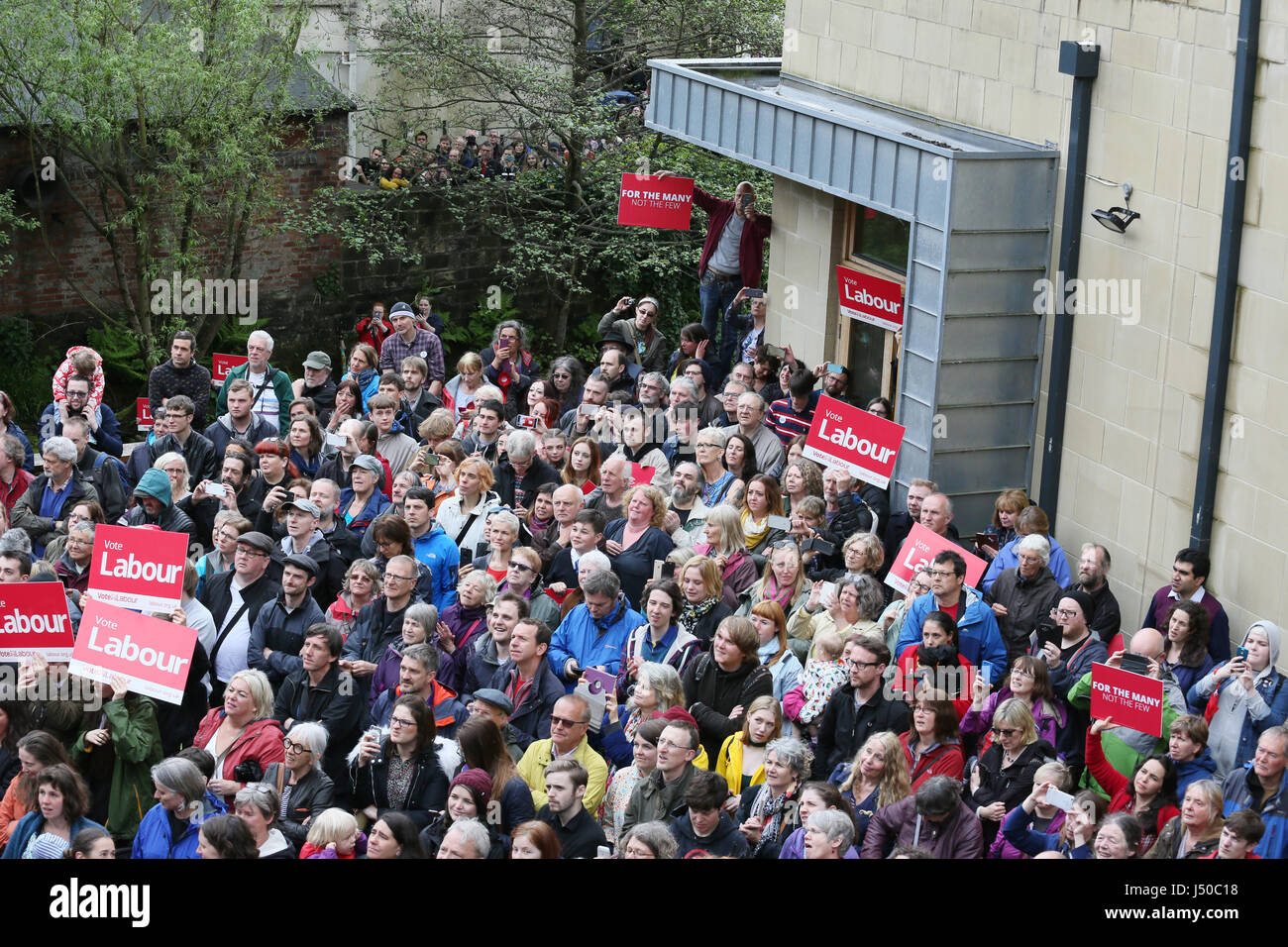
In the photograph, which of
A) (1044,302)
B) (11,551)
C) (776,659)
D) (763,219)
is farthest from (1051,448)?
(11,551)

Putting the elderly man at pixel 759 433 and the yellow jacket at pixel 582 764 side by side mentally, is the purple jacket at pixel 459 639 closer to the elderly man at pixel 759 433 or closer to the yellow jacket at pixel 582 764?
the yellow jacket at pixel 582 764

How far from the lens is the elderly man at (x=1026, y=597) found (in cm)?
1043

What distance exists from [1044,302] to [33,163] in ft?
46.1

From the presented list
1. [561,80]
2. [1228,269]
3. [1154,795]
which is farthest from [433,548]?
[561,80]

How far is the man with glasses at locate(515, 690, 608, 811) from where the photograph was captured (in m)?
8.66

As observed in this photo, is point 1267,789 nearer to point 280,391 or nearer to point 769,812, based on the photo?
point 769,812

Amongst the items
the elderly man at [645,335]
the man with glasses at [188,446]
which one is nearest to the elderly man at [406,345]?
the elderly man at [645,335]

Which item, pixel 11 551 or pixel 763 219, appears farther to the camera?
pixel 763 219

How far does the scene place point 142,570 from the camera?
10.1m

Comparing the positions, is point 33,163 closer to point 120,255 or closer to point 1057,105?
point 120,255

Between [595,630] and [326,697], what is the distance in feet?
5.37

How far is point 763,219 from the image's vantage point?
17391mm

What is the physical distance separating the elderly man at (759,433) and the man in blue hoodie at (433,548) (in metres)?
2.68
